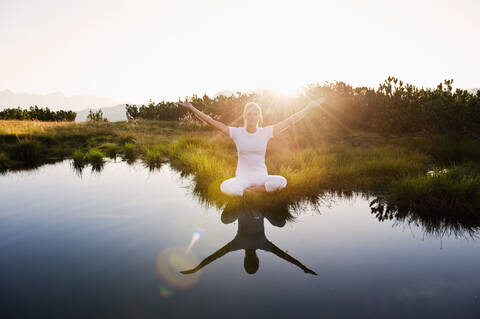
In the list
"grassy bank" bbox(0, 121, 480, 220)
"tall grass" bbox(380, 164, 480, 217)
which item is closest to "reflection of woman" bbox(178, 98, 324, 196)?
"grassy bank" bbox(0, 121, 480, 220)

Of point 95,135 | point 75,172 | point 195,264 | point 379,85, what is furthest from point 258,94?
point 195,264

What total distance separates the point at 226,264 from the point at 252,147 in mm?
2275

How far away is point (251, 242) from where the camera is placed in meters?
3.49

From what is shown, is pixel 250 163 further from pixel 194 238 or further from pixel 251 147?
pixel 194 238

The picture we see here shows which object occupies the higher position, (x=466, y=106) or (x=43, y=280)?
(x=466, y=106)

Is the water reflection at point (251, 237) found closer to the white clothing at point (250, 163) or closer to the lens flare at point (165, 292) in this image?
the lens flare at point (165, 292)

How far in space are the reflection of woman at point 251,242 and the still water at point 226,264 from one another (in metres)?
0.02

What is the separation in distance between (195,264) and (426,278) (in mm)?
2528

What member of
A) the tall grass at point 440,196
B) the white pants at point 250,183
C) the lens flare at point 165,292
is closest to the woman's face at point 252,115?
the white pants at point 250,183

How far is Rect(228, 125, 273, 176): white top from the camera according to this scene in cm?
469

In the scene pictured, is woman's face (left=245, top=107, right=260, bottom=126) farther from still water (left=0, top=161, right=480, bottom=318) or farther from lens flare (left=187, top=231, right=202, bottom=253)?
lens flare (left=187, top=231, right=202, bottom=253)

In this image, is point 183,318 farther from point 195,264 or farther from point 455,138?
point 455,138

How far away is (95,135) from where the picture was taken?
14141mm

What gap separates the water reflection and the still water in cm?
2
